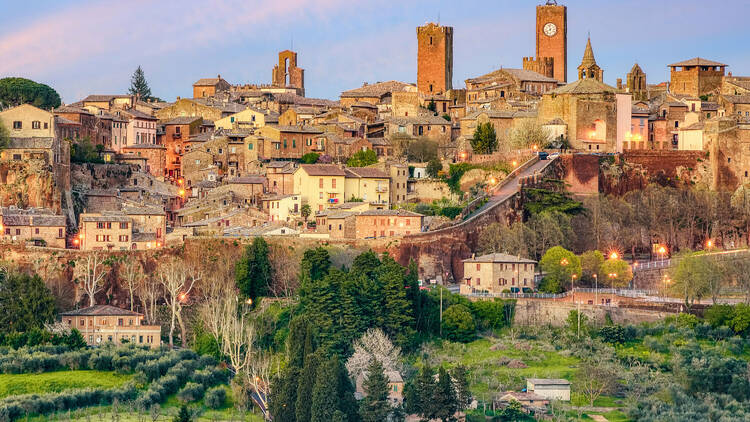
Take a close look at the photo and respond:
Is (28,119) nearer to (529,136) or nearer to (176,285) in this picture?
(176,285)

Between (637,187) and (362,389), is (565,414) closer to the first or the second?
(362,389)

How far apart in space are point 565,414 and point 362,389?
371 inches

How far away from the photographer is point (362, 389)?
257 ft

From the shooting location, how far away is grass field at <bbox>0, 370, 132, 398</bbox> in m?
78.8

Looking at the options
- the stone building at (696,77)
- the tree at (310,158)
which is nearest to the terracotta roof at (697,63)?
the stone building at (696,77)

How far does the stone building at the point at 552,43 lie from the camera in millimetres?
142000

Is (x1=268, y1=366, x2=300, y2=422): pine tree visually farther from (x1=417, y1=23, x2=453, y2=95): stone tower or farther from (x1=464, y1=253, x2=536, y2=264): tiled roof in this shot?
(x1=417, y1=23, x2=453, y2=95): stone tower

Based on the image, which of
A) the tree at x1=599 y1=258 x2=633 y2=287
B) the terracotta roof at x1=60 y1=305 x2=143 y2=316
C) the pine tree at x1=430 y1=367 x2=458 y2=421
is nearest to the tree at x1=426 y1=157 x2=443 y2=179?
the tree at x1=599 y1=258 x2=633 y2=287

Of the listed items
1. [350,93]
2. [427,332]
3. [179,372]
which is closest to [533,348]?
[427,332]

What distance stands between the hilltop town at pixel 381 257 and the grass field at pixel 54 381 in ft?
0.71

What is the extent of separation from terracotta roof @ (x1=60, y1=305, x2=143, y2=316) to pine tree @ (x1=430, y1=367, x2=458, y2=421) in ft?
66.7

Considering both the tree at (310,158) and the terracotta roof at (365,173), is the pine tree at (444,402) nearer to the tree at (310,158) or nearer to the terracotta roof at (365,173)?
the terracotta roof at (365,173)

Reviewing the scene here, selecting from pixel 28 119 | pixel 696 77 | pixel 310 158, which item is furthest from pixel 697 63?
pixel 28 119

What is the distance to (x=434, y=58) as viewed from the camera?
140625mm
